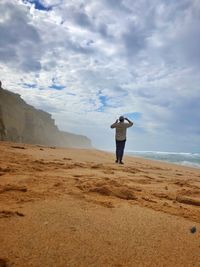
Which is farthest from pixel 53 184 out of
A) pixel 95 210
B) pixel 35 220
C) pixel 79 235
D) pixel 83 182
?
pixel 79 235

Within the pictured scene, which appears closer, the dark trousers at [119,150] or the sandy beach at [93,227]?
the sandy beach at [93,227]

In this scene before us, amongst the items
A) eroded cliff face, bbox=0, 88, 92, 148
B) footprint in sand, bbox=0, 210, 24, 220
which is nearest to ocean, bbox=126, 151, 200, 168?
footprint in sand, bbox=0, 210, 24, 220

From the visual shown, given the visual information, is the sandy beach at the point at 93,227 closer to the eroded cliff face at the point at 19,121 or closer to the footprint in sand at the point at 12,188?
the footprint in sand at the point at 12,188

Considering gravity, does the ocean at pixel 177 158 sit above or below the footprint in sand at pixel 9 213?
above

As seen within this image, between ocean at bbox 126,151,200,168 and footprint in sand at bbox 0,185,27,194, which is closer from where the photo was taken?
footprint in sand at bbox 0,185,27,194

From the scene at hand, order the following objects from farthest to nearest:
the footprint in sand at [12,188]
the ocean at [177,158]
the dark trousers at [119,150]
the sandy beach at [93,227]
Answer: the ocean at [177,158] → the dark trousers at [119,150] → the footprint in sand at [12,188] → the sandy beach at [93,227]

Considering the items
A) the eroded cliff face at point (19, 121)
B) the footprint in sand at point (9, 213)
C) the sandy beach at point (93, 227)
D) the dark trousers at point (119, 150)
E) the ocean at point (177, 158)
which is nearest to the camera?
the sandy beach at point (93, 227)

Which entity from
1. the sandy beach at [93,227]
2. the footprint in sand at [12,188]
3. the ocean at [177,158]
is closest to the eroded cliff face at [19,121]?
the ocean at [177,158]

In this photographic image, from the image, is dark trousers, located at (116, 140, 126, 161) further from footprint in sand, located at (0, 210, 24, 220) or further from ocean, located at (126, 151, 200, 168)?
ocean, located at (126, 151, 200, 168)

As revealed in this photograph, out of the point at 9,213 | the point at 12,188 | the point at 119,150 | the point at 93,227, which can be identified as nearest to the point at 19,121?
the point at 119,150

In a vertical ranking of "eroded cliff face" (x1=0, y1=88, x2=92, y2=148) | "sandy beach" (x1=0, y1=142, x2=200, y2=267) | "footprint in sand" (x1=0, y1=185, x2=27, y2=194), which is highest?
"eroded cliff face" (x1=0, y1=88, x2=92, y2=148)

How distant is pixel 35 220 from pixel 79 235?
1.37ft

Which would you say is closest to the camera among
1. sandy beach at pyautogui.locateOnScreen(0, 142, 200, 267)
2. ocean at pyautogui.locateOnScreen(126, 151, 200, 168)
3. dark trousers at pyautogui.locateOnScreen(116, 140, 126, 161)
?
sandy beach at pyautogui.locateOnScreen(0, 142, 200, 267)

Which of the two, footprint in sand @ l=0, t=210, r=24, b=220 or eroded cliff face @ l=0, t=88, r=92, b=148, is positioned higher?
eroded cliff face @ l=0, t=88, r=92, b=148
